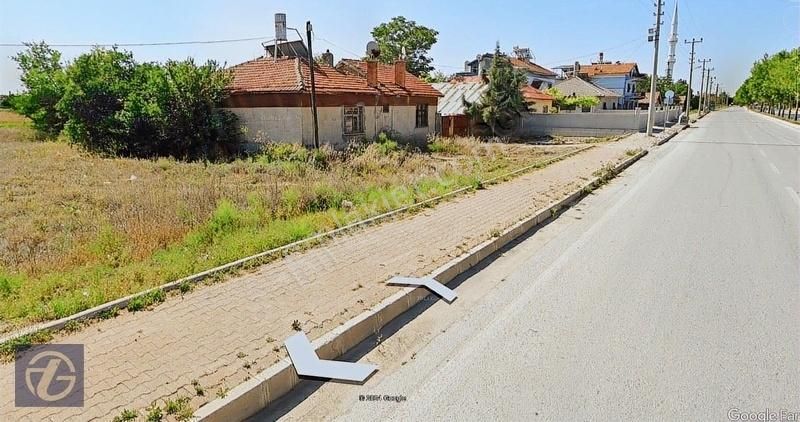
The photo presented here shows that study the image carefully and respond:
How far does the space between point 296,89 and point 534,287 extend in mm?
14737

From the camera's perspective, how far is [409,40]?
172ft

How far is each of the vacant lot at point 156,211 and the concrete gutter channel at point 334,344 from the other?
233 centimetres

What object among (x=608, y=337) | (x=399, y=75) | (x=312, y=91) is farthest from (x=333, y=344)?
(x=399, y=75)

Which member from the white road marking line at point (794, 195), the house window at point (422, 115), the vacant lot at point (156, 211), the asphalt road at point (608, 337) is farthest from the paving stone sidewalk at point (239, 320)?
the house window at point (422, 115)

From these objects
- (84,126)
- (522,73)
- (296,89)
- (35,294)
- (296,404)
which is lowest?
(296,404)

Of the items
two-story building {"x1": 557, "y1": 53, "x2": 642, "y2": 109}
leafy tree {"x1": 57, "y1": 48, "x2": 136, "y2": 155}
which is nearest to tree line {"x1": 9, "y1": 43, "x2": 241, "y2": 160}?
leafy tree {"x1": 57, "y1": 48, "x2": 136, "y2": 155}

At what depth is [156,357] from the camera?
367 centimetres

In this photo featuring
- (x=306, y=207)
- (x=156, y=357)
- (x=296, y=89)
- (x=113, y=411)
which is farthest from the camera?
(x=296, y=89)

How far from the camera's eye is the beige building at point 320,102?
18.1 m

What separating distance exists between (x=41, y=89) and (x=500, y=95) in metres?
24.6

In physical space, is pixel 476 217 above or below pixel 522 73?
below

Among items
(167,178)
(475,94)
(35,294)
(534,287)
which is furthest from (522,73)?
(35,294)

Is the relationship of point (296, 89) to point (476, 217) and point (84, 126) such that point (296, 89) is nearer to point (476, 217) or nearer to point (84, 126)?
point (84, 126)

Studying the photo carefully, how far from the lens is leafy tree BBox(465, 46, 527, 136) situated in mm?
27781
